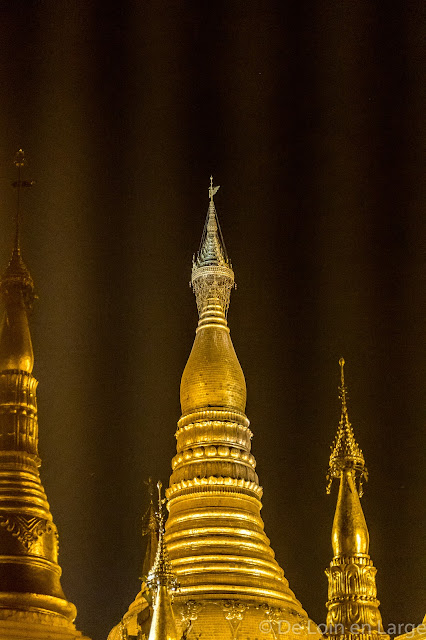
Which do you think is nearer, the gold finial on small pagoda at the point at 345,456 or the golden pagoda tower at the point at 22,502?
the golden pagoda tower at the point at 22,502

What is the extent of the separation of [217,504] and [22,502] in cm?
532

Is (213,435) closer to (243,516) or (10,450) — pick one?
(243,516)

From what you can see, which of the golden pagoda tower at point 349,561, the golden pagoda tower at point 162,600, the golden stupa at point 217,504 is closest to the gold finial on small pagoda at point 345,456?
the golden pagoda tower at point 349,561

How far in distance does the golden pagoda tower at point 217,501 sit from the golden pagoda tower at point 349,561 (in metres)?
2.68

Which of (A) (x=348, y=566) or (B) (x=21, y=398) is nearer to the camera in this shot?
(A) (x=348, y=566)

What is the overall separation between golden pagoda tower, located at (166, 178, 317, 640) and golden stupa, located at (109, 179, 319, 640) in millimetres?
23

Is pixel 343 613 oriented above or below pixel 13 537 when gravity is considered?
below

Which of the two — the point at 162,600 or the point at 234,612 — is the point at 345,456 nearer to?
the point at 234,612

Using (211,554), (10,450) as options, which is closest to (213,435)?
(211,554)

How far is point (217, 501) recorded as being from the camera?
34.4 metres

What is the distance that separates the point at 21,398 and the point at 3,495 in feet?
8.24

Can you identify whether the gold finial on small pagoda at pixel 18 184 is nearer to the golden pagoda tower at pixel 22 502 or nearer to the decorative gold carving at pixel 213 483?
the golden pagoda tower at pixel 22 502

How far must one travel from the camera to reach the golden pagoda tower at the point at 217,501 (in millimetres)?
31922

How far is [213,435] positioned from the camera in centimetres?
3538
